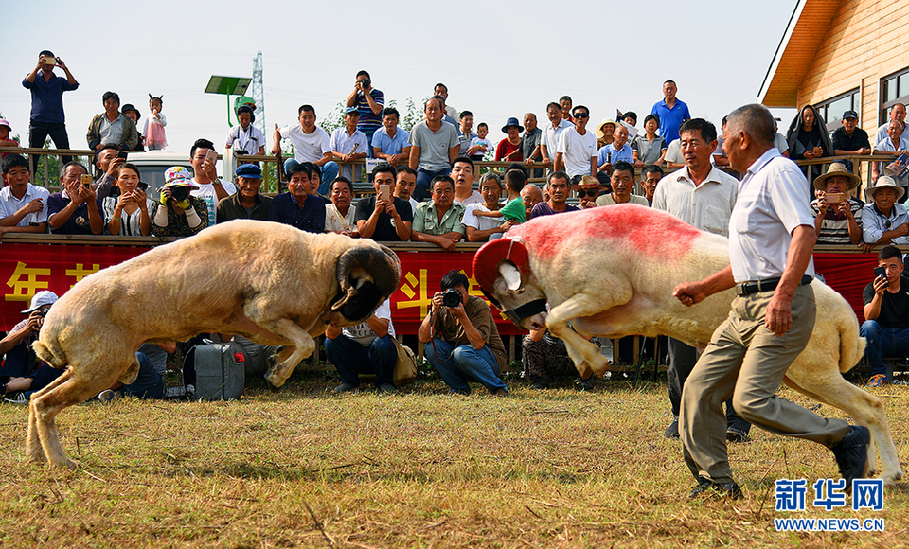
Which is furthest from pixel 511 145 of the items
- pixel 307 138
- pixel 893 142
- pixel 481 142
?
pixel 893 142

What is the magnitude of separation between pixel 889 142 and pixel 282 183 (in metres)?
10.8

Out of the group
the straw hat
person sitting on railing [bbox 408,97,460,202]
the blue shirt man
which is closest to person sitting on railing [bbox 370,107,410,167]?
person sitting on railing [bbox 408,97,460,202]

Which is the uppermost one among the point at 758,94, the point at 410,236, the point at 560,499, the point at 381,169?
the point at 758,94

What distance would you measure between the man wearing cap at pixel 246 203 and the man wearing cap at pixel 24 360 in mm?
2077

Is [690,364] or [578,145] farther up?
[578,145]

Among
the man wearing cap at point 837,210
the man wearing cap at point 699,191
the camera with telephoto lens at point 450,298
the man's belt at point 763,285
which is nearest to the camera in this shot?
the man's belt at point 763,285

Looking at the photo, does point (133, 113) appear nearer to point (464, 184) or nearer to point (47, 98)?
point (47, 98)

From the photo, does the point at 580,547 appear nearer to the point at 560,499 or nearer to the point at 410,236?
the point at 560,499

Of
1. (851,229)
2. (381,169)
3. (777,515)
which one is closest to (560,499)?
(777,515)

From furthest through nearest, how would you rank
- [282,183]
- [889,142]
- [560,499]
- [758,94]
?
[758,94]
[889,142]
[282,183]
[560,499]

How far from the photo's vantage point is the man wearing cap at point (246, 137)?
1385 cm

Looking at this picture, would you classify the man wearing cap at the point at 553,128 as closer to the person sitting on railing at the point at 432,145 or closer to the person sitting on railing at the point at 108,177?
the person sitting on railing at the point at 432,145

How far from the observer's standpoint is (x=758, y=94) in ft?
73.7

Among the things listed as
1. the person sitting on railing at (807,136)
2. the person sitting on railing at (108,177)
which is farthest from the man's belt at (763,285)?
the person sitting on railing at (807,136)
